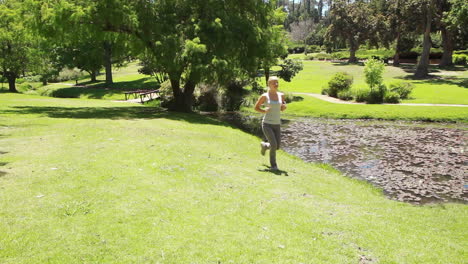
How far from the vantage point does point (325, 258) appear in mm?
5926

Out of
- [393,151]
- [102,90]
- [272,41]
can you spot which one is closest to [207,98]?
[272,41]

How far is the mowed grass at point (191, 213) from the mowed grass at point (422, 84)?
82.4 ft

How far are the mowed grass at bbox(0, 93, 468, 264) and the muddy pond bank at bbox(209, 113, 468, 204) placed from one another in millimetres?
1443

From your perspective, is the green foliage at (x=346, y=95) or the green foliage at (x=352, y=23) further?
the green foliage at (x=352, y=23)

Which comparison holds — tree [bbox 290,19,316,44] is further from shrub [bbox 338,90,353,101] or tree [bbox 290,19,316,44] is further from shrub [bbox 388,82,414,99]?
shrub [bbox 388,82,414,99]

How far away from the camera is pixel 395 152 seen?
1819 centimetres

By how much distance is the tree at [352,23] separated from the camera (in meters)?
73.5

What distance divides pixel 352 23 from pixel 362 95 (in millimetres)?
46776

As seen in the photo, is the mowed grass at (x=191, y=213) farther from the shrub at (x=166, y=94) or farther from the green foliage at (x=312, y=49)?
the green foliage at (x=312, y=49)

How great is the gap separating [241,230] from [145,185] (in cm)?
300

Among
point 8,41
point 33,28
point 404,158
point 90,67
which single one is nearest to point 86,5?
point 33,28

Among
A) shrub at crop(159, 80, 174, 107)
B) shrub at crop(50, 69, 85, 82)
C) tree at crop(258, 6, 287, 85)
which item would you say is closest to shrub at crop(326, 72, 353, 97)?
tree at crop(258, 6, 287, 85)

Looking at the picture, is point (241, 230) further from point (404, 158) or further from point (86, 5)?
point (86, 5)

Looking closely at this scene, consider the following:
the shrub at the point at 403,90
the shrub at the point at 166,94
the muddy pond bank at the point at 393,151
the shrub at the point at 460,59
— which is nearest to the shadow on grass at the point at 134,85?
the shrub at the point at 166,94
